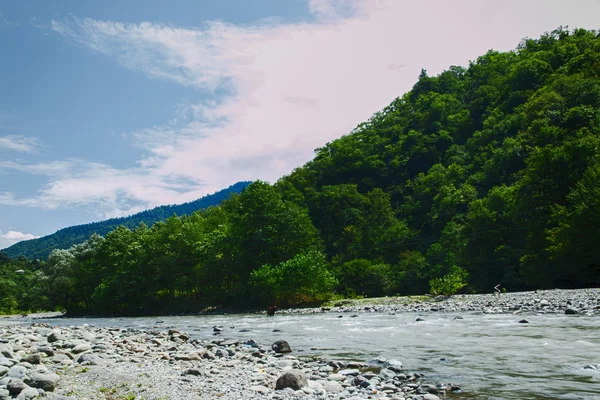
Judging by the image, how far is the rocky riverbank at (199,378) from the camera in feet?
26.0

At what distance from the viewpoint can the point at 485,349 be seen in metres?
13.1

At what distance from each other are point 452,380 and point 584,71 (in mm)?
66860

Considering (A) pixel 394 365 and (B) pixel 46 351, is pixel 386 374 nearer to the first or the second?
(A) pixel 394 365

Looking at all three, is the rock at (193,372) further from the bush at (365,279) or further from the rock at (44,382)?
the bush at (365,279)

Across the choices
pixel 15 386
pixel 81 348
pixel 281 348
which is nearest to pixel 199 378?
pixel 15 386

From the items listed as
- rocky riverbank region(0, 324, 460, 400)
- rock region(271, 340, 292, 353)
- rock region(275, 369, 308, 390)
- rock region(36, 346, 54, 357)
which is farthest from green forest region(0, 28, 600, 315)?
rock region(275, 369, 308, 390)

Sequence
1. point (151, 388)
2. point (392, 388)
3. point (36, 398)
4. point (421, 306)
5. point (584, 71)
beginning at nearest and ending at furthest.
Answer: point (36, 398) → point (151, 388) → point (392, 388) → point (421, 306) → point (584, 71)

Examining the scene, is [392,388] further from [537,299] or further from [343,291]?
[343,291]

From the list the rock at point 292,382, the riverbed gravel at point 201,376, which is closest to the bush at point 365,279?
the riverbed gravel at point 201,376

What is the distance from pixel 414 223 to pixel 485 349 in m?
66.6

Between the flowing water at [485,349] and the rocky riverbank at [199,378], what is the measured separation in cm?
113

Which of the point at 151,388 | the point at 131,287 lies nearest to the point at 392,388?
the point at 151,388

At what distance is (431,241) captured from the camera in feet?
223

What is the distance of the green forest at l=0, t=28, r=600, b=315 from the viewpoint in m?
38.6
